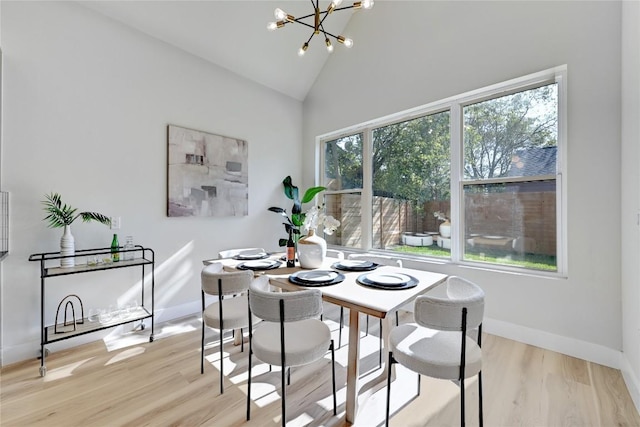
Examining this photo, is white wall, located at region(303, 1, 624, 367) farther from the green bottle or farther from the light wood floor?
the green bottle

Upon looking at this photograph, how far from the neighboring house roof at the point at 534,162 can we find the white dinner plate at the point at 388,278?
5.47ft

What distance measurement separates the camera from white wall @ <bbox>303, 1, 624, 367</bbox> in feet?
6.91

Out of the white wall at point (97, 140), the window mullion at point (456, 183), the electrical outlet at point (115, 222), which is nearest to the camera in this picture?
the white wall at point (97, 140)

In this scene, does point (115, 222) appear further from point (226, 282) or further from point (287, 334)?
point (287, 334)

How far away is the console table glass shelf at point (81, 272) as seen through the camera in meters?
2.10

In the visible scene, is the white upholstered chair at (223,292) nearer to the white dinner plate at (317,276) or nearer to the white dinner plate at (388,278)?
the white dinner plate at (317,276)

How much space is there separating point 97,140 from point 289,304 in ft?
8.38

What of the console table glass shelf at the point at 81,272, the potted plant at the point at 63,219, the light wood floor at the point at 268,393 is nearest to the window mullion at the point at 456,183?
the light wood floor at the point at 268,393

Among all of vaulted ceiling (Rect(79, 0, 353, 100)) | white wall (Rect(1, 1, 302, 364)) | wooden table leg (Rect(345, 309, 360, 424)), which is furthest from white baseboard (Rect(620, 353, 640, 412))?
vaulted ceiling (Rect(79, 0, 353, 100))

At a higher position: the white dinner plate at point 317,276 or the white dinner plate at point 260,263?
the white dinner plate at point 260,263

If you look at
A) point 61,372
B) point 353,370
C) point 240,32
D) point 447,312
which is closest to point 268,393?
point 353,370

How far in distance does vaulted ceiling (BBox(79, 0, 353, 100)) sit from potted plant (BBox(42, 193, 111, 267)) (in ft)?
5.99

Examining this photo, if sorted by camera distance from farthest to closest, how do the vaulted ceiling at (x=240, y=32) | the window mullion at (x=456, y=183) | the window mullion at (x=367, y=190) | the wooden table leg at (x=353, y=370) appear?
the window mullion at (x=367, y=190), the window mullion at (x=456, y=183), the vaulted ceiling at (x=240, y=32), the wooden table leg at (x=353, y=370)

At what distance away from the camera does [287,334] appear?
5.45 feet
